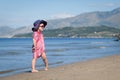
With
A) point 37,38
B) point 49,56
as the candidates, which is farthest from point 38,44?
point 49,56

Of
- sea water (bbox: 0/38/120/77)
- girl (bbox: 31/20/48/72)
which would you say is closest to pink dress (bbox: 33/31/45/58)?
girl (bbox: 31/20/48/72)

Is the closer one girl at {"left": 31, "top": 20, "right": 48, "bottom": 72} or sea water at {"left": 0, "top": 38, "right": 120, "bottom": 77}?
girl at {"left": 31, "top": 20, "right": 48, "bottom": 72}

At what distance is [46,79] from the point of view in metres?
10.4

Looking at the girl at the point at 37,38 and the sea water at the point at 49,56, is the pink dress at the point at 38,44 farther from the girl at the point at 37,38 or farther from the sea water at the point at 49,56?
the sea water at the point at 49,56

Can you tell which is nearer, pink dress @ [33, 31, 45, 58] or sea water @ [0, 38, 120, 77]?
pink dress @ [33, 31, 45, 58]

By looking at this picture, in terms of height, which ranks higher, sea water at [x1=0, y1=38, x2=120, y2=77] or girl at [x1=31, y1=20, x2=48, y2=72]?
girl at [x1=31, y1=20, x2=48, y2=72]

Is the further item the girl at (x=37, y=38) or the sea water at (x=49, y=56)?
the sea water at (x=49, y=56)

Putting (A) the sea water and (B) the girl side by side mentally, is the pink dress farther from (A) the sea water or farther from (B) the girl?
(A) the sea water

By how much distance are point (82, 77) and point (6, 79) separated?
285 cm

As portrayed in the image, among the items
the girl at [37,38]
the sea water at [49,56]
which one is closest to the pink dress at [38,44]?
the girl at [37,38]

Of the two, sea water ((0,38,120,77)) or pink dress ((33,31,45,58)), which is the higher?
pink dress ((33,31,45,58))

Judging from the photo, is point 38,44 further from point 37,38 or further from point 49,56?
point 49,56

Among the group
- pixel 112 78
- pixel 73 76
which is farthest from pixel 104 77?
pixel 73 76

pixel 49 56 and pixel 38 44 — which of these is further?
pixel 49 56
